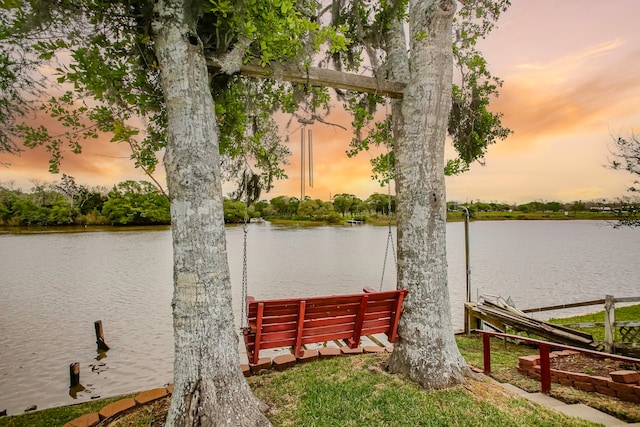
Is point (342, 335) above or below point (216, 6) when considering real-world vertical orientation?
below

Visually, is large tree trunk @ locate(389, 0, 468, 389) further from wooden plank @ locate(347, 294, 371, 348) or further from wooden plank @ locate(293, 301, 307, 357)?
wooden plank @ locate(293, 301, 307, 357)

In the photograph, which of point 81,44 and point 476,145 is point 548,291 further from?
point 81,44

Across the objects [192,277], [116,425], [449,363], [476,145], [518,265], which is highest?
[476,145]

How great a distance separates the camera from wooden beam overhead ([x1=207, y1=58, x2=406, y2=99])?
3.83 meters

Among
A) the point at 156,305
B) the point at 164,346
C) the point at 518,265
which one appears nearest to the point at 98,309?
the point at 156,305

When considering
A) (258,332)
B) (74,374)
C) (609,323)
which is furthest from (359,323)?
(74,374)

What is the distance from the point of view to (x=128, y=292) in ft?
53.9

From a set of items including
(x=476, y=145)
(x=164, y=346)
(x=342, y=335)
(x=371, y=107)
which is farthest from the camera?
(x=164, y=346)

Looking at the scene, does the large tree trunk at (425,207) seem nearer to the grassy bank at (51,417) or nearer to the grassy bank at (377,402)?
the grassy bank at (377,402)

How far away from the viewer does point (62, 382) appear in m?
7.52

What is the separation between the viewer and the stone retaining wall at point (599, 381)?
13.7ft

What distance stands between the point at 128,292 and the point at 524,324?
16735 millimetres

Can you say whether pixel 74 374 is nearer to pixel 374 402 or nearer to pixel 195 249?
pixel 195 249

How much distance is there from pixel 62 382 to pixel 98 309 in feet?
23.0
